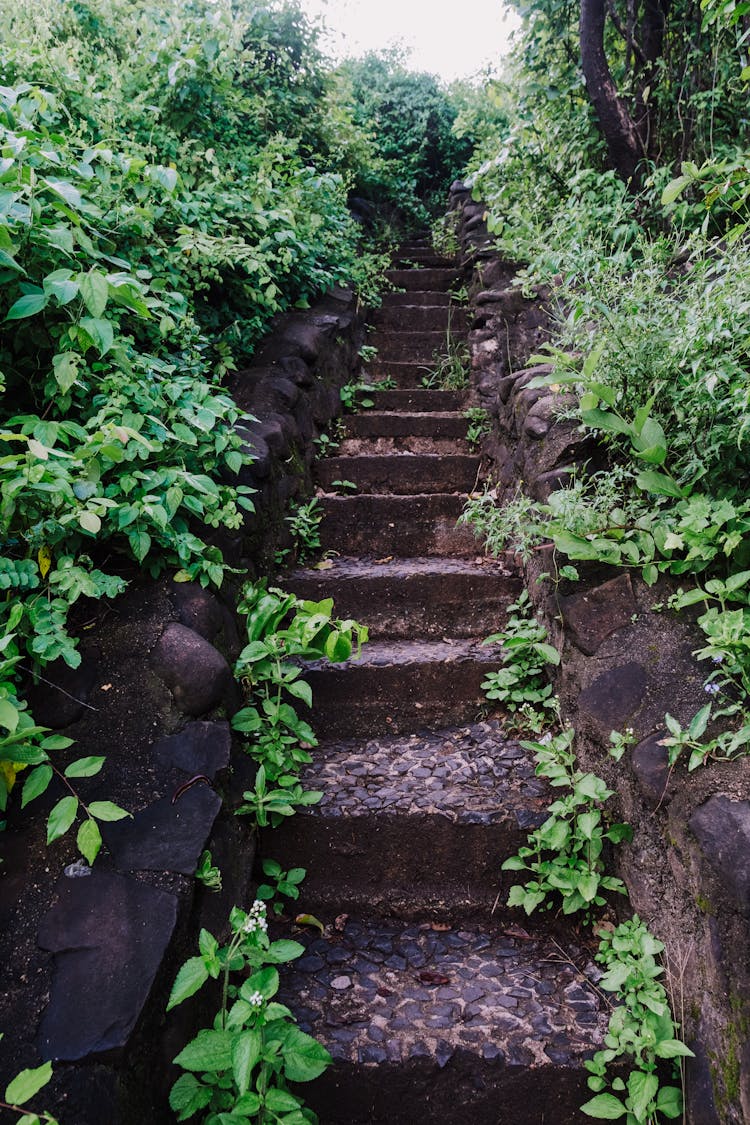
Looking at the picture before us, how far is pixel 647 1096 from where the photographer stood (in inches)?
54.7

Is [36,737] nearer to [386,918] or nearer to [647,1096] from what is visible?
[386,918]

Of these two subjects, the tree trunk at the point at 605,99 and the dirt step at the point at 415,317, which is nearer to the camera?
the tree trunk at the point at 605,99

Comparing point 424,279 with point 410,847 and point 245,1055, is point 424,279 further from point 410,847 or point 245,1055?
point 245,1055

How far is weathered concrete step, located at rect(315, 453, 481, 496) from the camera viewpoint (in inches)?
137

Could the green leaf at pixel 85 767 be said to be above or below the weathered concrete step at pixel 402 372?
below

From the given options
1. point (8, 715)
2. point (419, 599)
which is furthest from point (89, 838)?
point (419, 599)

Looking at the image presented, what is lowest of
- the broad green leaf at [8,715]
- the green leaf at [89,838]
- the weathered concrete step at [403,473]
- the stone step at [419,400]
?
the green leaf at [89,838]

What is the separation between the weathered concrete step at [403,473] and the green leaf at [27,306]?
1.89 metres

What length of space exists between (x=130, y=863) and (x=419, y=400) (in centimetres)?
330

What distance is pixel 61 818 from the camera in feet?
4.31

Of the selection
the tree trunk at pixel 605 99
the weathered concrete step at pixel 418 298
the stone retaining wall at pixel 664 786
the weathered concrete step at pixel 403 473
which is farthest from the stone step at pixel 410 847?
the weathered concrete step at pixel 418 298

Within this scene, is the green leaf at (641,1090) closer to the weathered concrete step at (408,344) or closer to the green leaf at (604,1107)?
the green leaf at (604,1107)

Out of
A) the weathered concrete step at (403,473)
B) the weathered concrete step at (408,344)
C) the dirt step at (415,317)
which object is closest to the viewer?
the weathered concrete step at (403,473)

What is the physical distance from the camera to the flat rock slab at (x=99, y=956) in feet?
3.85
